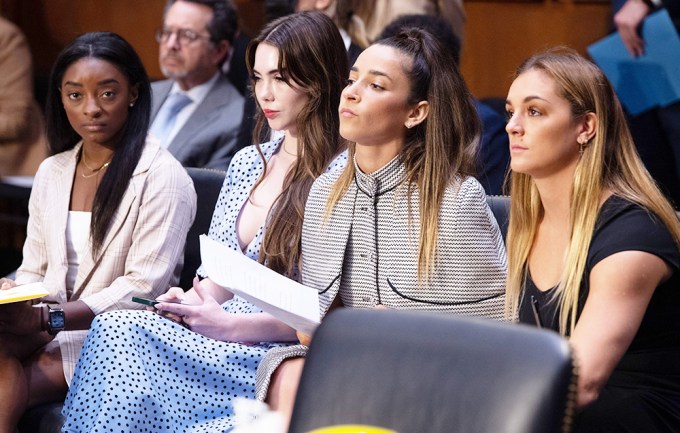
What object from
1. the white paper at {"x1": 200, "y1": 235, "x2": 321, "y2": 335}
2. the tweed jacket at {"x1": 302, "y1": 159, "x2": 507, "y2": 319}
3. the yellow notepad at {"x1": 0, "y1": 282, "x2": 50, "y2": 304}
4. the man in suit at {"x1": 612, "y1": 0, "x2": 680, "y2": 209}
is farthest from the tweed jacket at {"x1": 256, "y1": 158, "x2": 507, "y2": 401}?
the man in suit at {"x1": 612, "y1": 0, "x2": 680, "y2": 209}

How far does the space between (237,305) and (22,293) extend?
576mm

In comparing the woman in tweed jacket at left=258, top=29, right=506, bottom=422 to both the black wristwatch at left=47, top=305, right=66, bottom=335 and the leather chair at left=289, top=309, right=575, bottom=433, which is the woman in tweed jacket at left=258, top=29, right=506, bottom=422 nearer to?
the black wristwatch at left=47, top=305, right=66, bottom=335

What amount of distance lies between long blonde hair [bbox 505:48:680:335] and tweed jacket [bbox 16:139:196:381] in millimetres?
1068

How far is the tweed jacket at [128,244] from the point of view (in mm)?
2902

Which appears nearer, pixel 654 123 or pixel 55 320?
pixel 55 320

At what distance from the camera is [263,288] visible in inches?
89.1

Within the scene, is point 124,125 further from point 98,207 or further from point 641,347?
point 641,347

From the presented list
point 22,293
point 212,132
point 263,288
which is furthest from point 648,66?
point 22,293

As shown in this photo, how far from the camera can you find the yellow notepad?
246cm

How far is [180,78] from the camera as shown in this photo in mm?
4574

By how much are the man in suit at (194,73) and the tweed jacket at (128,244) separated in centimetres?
128

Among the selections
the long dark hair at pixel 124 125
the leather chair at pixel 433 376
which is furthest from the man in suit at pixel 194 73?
the leather chair at pixel 433 376

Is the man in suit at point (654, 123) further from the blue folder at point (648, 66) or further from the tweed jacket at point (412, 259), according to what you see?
the tweed jacket at point (412, 259)

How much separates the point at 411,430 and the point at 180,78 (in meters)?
3.34
